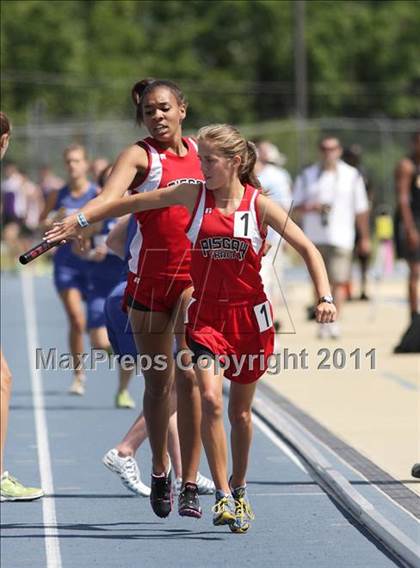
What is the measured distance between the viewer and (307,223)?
18.1 metres

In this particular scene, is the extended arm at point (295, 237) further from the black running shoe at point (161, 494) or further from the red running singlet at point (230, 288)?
the black running shoe at point (161, 494)

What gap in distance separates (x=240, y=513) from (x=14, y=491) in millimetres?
1576

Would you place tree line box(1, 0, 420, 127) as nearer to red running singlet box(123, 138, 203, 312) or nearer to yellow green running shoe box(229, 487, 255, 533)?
red running singlet box(123, 138, 203, 312)

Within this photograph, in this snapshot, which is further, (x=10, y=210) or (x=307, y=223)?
(x=10, y=210)

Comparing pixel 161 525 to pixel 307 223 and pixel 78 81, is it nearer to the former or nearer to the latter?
pixel 307 223

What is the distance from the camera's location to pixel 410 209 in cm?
1719

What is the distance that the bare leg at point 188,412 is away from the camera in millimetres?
8219

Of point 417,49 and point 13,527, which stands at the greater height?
point 417,49

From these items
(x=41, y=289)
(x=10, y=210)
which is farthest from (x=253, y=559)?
(x=10, y=210)

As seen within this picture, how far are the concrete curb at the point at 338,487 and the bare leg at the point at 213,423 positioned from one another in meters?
0.75

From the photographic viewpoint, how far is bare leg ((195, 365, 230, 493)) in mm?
7961

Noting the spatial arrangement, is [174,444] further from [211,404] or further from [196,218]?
[196,218]

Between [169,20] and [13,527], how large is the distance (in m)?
46.6

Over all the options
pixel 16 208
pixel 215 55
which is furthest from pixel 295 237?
pixel 215 55
